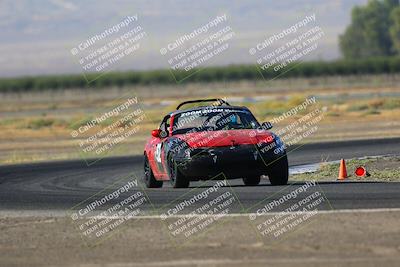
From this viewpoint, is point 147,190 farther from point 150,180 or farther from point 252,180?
point 252,180

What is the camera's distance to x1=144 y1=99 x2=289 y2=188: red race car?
664 inches

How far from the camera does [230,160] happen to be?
16.8 m

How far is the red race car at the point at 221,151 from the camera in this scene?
16.9 m

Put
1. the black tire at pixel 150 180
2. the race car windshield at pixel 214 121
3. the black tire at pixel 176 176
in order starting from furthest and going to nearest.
Answer: the black tire at pixel 150 180 < the race car windshield at pixel 214 121 < the black tire at pixel 176 176

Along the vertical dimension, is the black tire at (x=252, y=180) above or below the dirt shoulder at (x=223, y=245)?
below

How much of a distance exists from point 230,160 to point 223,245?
6117 mm

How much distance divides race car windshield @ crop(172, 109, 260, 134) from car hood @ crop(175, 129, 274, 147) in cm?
49

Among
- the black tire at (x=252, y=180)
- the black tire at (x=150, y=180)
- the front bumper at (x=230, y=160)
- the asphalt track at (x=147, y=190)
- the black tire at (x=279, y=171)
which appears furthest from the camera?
the black tire at (x=150, y=180)

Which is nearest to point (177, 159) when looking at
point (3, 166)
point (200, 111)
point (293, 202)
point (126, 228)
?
point (200, 111)

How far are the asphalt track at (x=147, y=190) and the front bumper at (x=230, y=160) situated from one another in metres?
0.32

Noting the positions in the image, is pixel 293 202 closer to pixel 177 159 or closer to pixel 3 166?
pixel 177 159

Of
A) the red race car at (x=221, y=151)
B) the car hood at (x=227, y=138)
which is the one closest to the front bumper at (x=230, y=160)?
the red race car at (x=221, y=151)

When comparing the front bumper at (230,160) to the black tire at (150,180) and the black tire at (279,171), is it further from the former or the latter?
the black tire at (150,180)

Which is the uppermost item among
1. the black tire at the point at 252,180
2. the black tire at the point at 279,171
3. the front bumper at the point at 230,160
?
the front bumper at the point at 230,160
